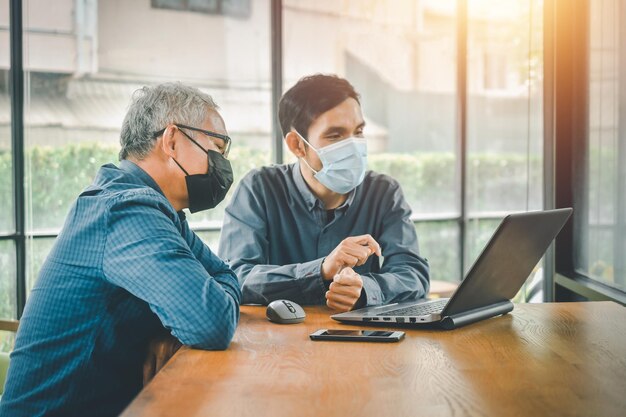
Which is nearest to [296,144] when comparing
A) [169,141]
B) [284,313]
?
[169,141]

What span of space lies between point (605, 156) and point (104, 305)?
78.4 inches

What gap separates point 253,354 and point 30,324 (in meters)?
0.51

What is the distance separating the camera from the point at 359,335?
60.1 inches

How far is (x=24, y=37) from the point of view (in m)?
3.94

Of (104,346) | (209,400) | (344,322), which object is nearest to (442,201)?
(344,322)

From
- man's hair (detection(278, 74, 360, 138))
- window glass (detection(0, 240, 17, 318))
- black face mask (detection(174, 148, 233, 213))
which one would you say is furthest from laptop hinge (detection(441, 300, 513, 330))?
window glass (detection(0, 240, 17, 318))

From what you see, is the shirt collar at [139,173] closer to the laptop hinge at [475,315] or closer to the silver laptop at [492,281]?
the silver laptop at [492,281]

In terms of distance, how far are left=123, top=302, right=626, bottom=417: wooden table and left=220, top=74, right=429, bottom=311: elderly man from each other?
679 mm

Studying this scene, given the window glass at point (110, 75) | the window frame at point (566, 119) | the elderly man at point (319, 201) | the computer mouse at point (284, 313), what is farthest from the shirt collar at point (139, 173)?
the window glass at point (110, 75)

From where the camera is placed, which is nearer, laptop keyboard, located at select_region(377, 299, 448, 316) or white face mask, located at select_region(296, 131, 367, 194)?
laptop keyboard, located at select_region(377, 299, 448, 316)

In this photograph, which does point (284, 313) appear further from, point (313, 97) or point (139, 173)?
point (313, 97)

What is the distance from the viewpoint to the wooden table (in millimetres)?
1081

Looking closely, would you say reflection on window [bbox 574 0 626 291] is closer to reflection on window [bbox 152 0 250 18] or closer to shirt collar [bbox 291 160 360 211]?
shirt collar [bbox 291 160 360 211]

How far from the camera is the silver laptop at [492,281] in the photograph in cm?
157
